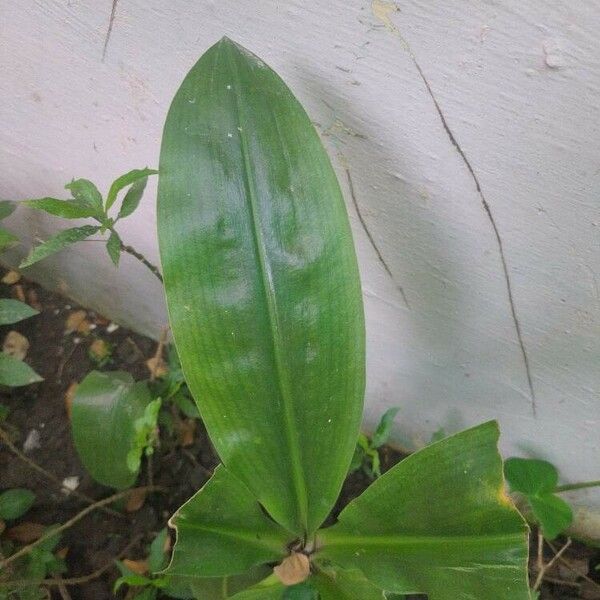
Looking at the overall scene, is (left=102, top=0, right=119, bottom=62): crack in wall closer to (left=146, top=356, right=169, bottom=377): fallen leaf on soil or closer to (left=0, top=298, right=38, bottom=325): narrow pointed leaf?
(left=0, top=298, right=38, bottom=325): narrow pointed leaf

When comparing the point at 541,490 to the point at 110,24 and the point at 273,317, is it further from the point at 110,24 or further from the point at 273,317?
the point at 110,24

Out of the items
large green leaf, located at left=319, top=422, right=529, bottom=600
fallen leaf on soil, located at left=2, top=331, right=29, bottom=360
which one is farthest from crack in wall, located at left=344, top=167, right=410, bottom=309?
fallen leaf on soil, located at left=2, top=331, right=29, bottom=360

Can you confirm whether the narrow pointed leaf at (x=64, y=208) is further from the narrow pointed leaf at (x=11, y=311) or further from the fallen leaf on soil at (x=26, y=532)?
the fallen leaf on soil at (x=26, y=532)

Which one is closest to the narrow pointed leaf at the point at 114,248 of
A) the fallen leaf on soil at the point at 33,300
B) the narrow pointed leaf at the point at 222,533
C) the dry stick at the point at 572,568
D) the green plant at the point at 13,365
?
the narrow pointed leaf at the point at 222,533

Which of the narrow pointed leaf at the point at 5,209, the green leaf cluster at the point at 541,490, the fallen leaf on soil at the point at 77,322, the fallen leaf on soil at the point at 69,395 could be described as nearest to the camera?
the green leaf cluster at the point at 541,490

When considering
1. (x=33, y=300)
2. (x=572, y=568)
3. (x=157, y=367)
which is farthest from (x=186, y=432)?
(x=572, y=568)
